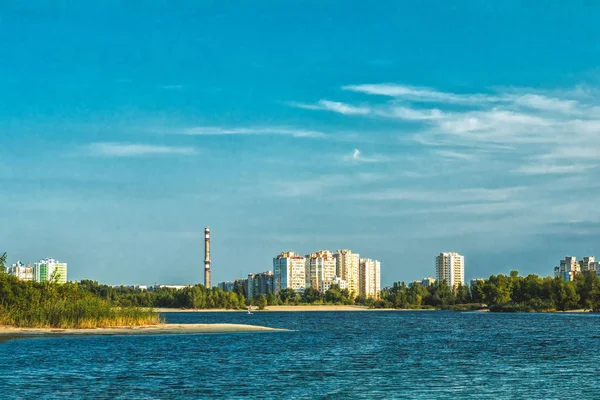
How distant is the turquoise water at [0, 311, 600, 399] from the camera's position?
98.3 ft

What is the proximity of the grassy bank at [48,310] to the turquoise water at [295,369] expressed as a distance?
5.67 metres

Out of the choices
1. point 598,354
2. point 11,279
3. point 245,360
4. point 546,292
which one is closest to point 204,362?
point 245,360

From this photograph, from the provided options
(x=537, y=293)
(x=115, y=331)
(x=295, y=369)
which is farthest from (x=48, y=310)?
(x=537, y=293)

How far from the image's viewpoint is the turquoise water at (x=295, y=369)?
2995 centimetres

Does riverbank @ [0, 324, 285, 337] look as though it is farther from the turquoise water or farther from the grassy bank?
the turquoise water

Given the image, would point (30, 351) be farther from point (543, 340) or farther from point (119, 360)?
point (543, 340)

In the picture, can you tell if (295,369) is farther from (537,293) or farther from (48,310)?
(537,293)

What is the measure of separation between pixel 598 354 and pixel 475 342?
1330 centimetres

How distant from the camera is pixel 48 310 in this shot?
63.9m

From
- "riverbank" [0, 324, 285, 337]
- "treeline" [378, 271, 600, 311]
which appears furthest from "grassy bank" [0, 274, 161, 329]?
"treeline" [378, 271, 600, 311]

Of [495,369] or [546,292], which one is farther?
[546,292]

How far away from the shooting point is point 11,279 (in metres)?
67.0

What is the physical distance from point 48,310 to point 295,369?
1280 inches

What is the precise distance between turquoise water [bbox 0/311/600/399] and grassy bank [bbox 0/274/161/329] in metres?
5.67
